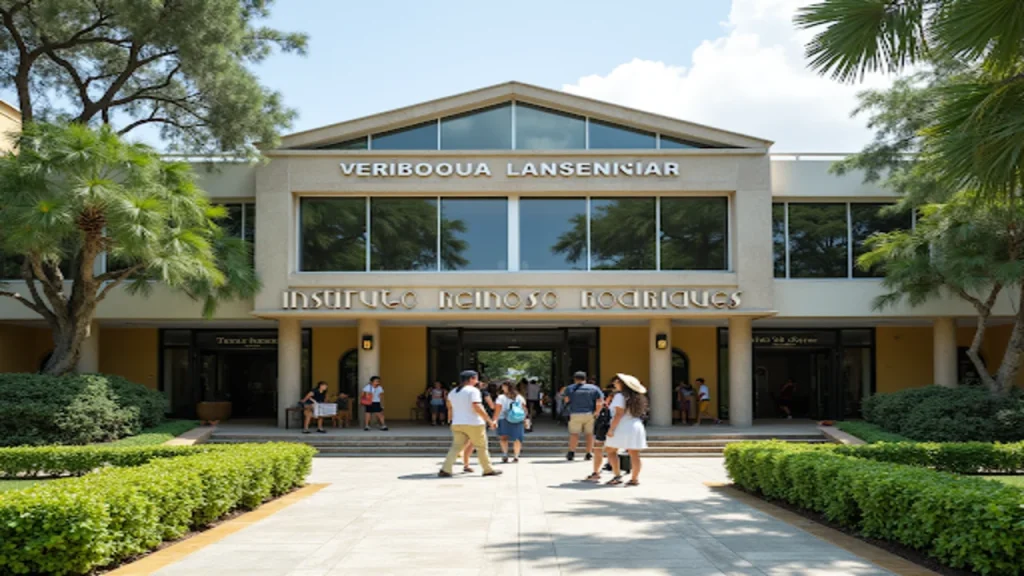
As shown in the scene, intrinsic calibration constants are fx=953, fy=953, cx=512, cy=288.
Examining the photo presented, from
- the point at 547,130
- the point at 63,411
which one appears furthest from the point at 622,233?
the point at 63,411

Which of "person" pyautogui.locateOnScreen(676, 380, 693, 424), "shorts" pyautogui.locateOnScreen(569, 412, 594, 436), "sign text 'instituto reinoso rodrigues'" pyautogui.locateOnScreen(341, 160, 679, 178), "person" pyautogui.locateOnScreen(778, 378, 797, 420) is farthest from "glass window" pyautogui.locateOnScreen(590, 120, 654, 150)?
"person" pyautogui.locateOnScreen(778, 378, 797, 420)

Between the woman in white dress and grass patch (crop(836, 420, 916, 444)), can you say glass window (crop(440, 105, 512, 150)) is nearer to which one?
grass patch (crop(836, 420, 916, 444))

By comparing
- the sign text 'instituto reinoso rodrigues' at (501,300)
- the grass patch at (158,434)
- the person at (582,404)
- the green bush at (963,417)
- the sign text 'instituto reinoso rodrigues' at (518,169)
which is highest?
the sign text 'instituto reinoso rodrigues' at (518,169)

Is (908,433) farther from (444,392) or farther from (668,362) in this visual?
(444,392)

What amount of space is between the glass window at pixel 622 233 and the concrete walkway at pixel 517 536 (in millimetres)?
9013

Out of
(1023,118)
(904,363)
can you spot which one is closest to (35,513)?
(1023,118)

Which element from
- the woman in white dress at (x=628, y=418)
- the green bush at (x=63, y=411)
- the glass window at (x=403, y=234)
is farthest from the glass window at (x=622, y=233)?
the green bush at (x=63, y=411)

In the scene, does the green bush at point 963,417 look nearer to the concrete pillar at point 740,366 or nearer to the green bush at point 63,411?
the concrete pillar at point 740,366

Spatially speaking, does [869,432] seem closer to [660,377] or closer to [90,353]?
[660,377]

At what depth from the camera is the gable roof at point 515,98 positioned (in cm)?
2173

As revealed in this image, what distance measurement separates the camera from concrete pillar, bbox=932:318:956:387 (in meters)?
22.9

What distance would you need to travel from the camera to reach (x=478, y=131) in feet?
72.5

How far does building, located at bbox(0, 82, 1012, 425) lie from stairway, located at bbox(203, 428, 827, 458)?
183 centimetres

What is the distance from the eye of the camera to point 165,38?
62.2ft
